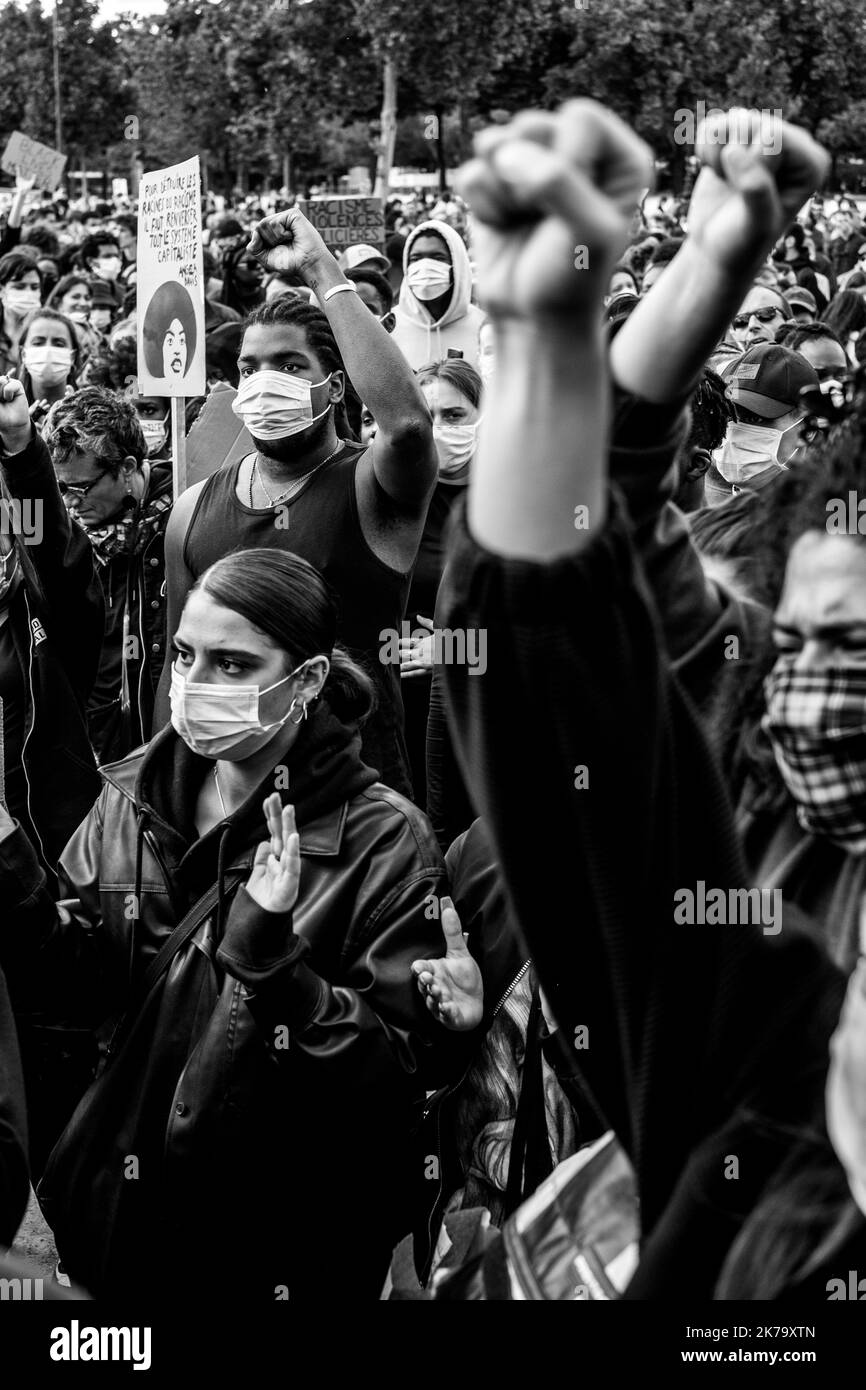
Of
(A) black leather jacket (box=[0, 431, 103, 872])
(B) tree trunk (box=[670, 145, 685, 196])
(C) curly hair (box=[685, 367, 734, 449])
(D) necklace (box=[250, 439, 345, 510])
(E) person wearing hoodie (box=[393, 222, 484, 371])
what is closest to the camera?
(D) necklace (box=[250, 439, 345, 510])

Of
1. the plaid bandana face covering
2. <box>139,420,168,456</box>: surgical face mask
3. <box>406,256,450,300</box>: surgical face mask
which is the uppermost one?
<box>406,256,450,300</box>: surgical face mask

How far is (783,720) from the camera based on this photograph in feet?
4.55

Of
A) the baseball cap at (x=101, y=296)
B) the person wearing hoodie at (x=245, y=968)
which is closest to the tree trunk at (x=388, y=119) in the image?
the baseball cap at (x=101, y=296)

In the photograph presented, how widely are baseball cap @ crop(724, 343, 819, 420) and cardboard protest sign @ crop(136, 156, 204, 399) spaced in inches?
68.1

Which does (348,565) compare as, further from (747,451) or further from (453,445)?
(747,451)

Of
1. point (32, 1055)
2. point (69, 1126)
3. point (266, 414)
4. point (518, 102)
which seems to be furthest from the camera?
point (518, 102)

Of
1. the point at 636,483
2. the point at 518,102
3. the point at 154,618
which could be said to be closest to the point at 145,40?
the point at 518,102

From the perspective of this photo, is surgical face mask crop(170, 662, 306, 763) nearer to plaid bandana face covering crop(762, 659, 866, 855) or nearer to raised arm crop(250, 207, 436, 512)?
raised arm crop(250, 207, 436, 512)

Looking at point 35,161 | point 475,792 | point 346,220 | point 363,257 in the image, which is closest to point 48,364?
point 363,257

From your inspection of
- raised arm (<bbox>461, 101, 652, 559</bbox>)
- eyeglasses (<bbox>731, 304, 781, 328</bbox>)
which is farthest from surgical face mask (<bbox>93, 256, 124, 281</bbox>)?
raised arm (<bbox>461, 101, 652, 559</bbox>)

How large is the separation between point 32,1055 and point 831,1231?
2549 mm

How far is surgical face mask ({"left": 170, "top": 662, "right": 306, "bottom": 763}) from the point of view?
117 inches

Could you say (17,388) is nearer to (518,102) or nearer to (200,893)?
(200,893)

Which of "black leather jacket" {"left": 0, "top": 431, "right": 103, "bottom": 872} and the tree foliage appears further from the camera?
the tree foliage
